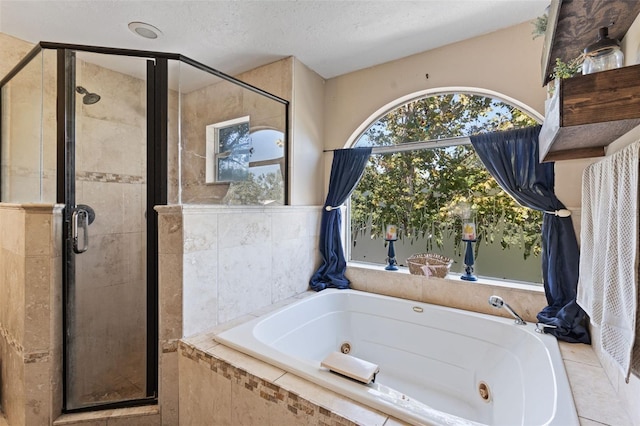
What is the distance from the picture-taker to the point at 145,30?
80.0 inches

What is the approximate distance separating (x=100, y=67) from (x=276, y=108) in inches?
45.7

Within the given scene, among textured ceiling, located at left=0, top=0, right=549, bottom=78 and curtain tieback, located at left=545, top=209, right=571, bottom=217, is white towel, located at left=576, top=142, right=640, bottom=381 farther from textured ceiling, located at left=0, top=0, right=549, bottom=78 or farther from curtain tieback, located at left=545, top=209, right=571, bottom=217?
textured ceiling, located at left=0, top=0, right=549, bottom=78

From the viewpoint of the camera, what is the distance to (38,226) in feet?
4.91

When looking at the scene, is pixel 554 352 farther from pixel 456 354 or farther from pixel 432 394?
pixel 432 394

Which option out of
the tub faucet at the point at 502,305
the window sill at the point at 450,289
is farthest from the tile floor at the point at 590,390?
the window sill at the point at 450,289

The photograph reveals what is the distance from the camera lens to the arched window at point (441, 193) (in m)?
2.04

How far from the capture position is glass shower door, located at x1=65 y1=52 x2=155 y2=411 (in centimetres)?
163

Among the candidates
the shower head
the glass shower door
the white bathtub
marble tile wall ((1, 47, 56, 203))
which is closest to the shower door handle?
the glass shower door

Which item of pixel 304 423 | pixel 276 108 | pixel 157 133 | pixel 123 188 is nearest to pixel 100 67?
pixel 157 133

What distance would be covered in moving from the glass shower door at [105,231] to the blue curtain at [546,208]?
226 centimetres

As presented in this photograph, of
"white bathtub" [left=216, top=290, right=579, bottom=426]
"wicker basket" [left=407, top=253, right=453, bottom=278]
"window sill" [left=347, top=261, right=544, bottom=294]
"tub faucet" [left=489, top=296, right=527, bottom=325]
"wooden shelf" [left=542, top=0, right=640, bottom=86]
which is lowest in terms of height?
"white bathtub" [left=216, top=290, right=579, bottom=426]

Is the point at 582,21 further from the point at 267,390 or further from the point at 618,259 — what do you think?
the point at 267,390

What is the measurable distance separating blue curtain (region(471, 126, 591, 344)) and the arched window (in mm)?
173

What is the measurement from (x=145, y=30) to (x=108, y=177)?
3.53 ft
